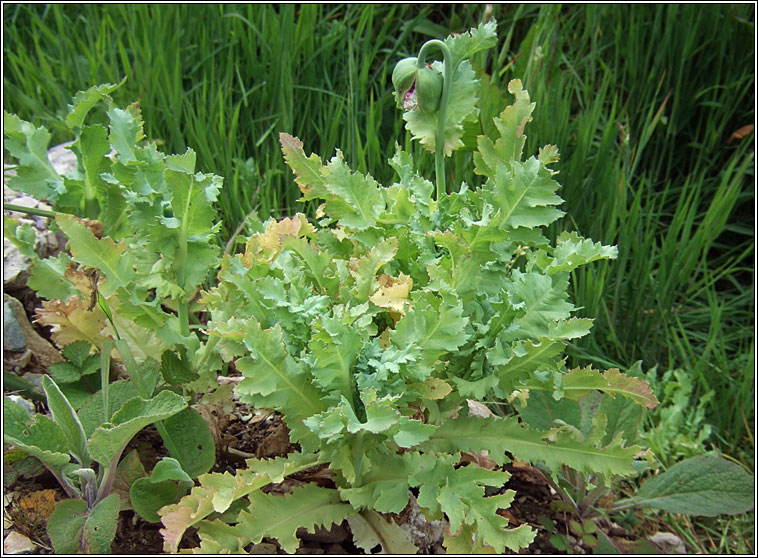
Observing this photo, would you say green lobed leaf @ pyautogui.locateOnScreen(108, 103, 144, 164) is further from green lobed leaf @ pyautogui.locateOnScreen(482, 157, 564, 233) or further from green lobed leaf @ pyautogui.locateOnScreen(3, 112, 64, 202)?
green lobed leaf @ pyautogui.locateOnScreen(482, 157, 564, 233)

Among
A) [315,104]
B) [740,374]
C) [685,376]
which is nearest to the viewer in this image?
[685,376]

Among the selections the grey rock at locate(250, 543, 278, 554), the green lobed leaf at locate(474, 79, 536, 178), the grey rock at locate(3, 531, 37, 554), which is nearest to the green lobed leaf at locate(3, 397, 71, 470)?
the grey rock at locate(3, 531, 37, 554)

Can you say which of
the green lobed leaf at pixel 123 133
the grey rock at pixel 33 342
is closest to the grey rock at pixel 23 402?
the grey rock at pixel 33 342

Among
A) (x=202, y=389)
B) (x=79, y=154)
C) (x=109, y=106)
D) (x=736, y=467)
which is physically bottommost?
(x=736, y=467)

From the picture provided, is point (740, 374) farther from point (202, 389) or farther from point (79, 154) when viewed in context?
point (79, 154)

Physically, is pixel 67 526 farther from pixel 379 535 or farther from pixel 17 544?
pixel 379 535

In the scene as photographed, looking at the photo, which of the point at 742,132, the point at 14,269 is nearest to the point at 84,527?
the point at 14,269

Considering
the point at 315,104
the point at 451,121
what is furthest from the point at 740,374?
the point at 315,104
